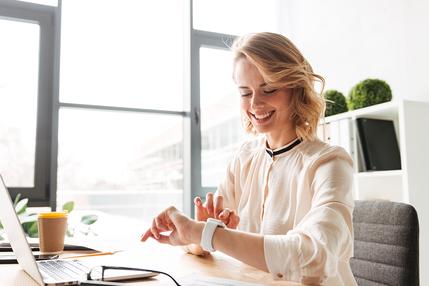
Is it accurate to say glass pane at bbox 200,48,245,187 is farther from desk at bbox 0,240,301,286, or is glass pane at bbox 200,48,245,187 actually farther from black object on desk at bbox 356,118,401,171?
desk at bbox 0,240,301,286

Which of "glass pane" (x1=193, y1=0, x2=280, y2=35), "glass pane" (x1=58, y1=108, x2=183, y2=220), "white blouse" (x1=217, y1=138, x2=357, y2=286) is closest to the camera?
"white blouse" (x1=217, y1=138, x2=357, y2=286)

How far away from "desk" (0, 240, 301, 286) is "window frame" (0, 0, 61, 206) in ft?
5.85

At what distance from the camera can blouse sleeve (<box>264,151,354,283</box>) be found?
89 cm

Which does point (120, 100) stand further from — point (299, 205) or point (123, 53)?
point (299, 205)

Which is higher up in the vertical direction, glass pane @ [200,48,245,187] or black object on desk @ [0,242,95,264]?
glass pane @ [200,48,245,187]

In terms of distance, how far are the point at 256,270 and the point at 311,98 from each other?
57 centimetres

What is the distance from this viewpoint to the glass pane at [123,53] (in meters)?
3.06

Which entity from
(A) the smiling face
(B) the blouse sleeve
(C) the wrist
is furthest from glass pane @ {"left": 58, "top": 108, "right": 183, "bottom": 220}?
(B) the blouse sleeve

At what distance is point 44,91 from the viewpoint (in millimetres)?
2926

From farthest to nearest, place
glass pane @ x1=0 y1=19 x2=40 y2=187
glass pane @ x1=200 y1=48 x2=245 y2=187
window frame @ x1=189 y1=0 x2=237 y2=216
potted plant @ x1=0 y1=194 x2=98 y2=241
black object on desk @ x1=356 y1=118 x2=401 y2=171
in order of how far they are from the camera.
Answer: glass pane @ x1=200 y1=48 x2=245 y2=187, window frame @ x1=189 y1=0 x2=237 y2=216, glass pane @ x1=0 y1=19 x2=40 y2=187, potted plant @ x1=0 y1=194 x2=98 y2=241, black object on desk @ x1=356 y1=118 x2=401 y2=171

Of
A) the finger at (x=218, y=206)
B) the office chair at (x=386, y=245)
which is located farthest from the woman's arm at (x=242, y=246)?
the office chair at (x=386, y=245)

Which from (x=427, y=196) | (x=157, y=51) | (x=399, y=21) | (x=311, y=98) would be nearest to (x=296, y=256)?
(x=311, y=98)

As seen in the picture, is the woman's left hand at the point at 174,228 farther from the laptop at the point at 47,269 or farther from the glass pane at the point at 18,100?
A: the glass pane at the point at 18,100

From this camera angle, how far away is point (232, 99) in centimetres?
361
